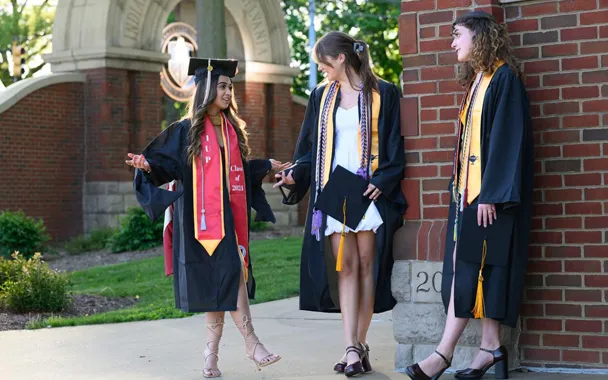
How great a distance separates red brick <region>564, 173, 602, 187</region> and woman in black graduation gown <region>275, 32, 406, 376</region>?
1.01 m

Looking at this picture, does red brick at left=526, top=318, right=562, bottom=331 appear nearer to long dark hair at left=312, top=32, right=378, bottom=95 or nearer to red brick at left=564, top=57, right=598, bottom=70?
red brick at left=564, top=57, right=598, bottom=70

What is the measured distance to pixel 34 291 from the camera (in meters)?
10.3

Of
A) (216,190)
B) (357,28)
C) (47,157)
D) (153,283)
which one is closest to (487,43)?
(216,190)

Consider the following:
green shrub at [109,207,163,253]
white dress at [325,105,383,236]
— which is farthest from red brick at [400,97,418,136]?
green shrub at [109,207,163,253]

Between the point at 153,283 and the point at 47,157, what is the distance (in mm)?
6818

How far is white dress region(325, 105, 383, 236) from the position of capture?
261 inches

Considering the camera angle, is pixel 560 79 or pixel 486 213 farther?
pixel 560 79

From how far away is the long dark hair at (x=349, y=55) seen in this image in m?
6.77

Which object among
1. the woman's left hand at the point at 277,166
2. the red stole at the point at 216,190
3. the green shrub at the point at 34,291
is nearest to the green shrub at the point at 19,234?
the green shrub at the point at 34,291

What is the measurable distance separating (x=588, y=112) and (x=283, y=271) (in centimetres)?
741

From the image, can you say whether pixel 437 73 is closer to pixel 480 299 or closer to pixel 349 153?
pixel 349 153

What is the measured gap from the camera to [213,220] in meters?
6.78

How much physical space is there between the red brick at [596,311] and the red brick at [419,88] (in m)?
1.61

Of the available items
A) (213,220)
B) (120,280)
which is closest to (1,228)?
(120,280)
